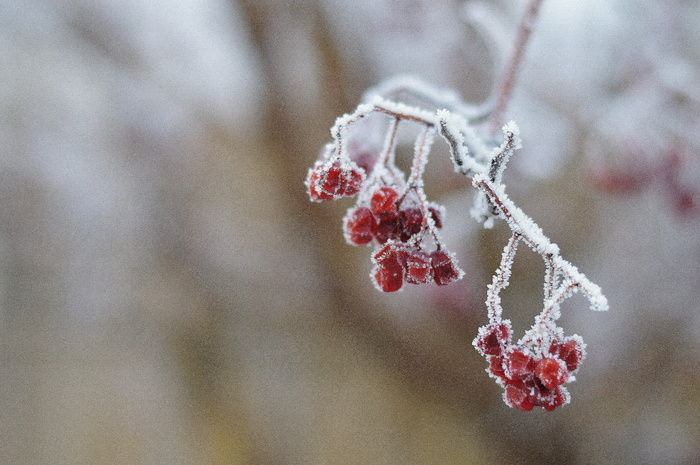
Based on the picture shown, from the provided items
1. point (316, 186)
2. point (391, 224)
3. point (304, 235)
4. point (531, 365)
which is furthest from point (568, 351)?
point (304, 235)

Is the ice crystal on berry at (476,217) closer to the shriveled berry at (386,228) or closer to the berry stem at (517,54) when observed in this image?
the shriveled berry at (386,228)

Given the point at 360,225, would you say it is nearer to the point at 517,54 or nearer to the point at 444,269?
the point at 444,269

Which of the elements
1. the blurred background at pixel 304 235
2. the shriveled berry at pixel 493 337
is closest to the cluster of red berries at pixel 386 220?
the shriveled berry at pixel 493 337

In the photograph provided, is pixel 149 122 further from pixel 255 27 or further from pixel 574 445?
pixel 574 445

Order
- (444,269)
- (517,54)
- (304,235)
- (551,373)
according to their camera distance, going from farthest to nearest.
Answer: (304,235), (517,54), (444,269), (551,373)

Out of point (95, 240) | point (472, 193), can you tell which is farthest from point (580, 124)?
point (95, 240)
